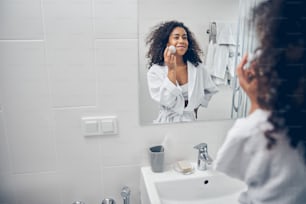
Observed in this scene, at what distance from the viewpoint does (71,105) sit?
102 cm

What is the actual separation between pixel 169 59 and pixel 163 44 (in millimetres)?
74

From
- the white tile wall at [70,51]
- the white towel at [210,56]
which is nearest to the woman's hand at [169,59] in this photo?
the white towel at [210,56]

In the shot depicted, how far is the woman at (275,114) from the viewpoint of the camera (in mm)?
364

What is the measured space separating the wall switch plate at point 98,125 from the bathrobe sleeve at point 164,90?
0.21 metres

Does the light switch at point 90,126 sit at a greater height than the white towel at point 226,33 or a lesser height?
lesser

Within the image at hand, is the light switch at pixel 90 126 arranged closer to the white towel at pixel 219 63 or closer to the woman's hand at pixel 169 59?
the woman's hand at pixel 169 59

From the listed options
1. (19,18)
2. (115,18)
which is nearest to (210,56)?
(115,18)

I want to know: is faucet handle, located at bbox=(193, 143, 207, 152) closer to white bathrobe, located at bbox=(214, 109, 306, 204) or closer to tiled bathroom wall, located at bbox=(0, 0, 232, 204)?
tiled bathroom wall, located at bbox=(0, 0, 232, 204)

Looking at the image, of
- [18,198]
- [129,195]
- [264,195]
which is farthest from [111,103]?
[264,195]

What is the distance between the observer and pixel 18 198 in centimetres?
108

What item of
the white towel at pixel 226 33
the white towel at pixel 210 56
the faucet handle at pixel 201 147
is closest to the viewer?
the white towel at pixel 226 33

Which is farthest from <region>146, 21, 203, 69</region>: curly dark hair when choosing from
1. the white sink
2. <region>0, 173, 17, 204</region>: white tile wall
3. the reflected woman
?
<region>0, 173, 17, 204</region>: white tile wall

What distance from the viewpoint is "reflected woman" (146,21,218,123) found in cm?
94

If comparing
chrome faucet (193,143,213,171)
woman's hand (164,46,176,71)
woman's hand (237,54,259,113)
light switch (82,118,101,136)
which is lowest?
chrome faucet (193,143,213,171)
